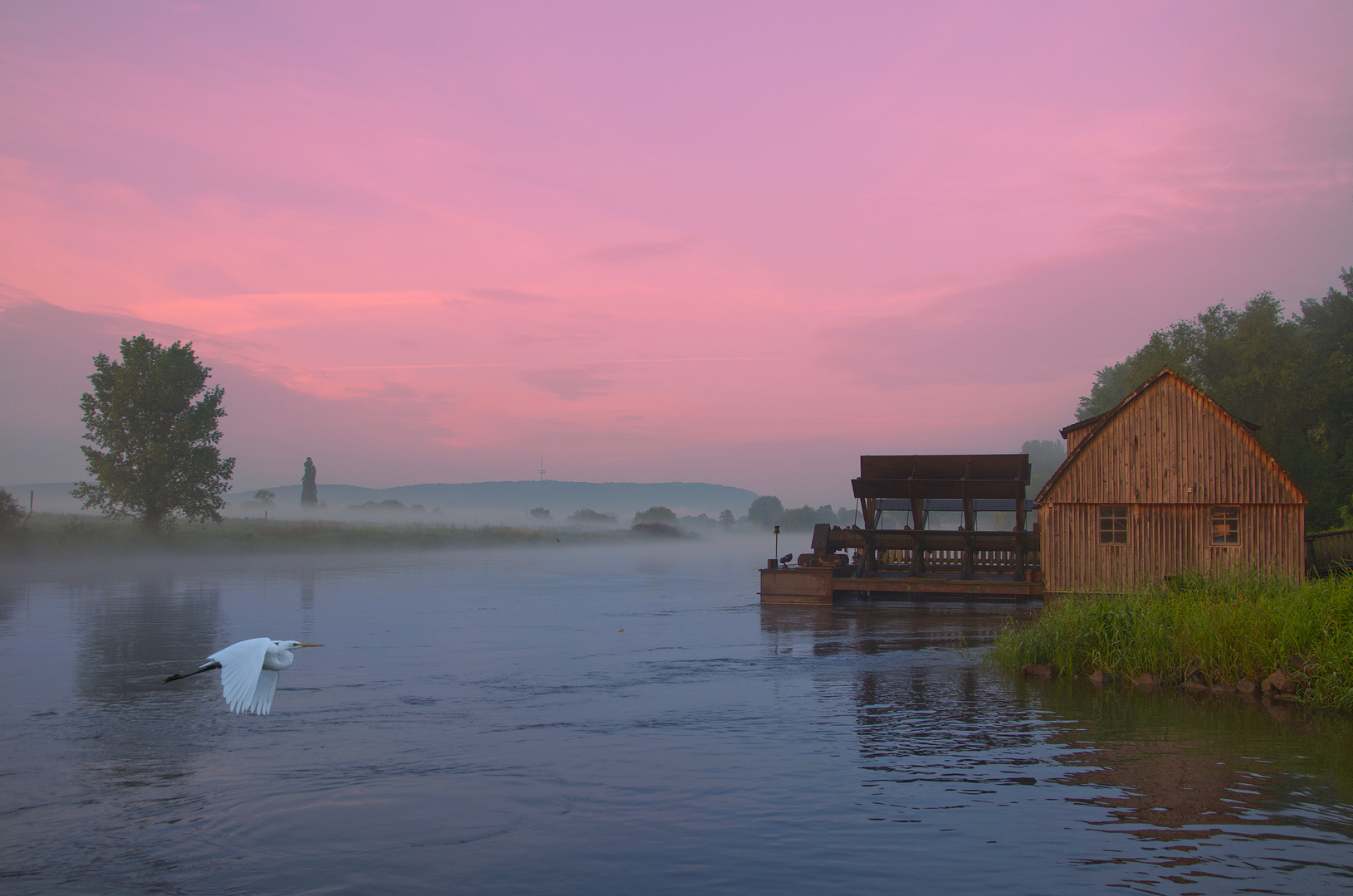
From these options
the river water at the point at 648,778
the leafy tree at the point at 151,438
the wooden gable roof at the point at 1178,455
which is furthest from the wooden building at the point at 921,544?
the leafy tree at the point at 151,438

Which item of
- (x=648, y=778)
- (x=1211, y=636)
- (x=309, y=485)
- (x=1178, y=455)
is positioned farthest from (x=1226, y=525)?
(x=309, y=485)

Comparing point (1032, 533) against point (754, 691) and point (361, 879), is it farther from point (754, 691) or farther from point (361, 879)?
point (361, 879)

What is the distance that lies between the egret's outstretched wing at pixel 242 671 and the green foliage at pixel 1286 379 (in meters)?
48.4

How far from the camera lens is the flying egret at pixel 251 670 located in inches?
384

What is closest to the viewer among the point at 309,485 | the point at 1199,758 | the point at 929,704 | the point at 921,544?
the point at 1199,758

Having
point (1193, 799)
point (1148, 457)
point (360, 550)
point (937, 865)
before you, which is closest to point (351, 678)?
point (937, 865)

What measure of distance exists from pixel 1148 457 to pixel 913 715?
696 inches

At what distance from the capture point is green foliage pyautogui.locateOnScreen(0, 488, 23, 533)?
181 feet

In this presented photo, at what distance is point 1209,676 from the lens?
1777 centimetres

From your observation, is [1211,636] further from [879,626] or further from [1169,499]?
[879,626]

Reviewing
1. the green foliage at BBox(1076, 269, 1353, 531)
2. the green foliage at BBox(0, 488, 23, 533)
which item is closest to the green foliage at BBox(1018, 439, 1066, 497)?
the green foliage at BBox(1076, 269, 1353, 531)

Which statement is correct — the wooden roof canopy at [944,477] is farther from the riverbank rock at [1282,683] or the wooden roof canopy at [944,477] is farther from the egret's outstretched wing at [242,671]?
the egret's outstretched wing at [242,671]

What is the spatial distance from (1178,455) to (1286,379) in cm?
3068

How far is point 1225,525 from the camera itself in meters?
29.9
